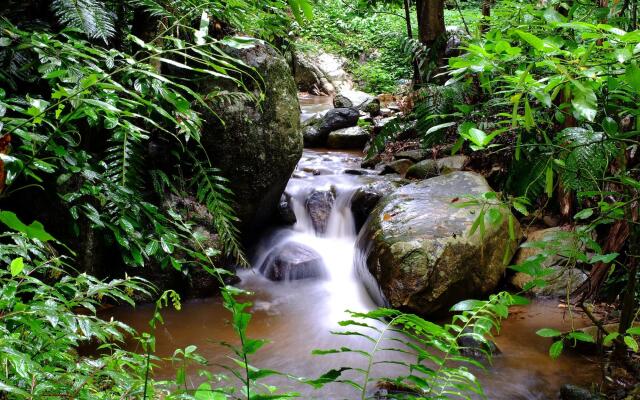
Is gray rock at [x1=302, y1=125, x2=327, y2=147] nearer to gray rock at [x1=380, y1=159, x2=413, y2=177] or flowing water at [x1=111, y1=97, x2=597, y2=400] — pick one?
gray rock at [x1=380, y1=159, x2=413, y2=177]

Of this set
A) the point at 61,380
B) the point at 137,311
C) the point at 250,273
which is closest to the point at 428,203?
the point at 250,273

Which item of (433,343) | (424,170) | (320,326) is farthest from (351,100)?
(433,343)

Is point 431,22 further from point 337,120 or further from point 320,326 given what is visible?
point 320,326

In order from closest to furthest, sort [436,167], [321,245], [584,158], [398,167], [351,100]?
[584,158] < [321,245] < [436,167] < [398,167] < [351,100]

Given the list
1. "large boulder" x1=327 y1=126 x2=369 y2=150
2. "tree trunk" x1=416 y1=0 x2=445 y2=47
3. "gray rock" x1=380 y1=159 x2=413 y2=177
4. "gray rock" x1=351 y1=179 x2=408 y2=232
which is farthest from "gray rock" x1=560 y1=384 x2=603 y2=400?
A: "large boulder" x1=327 y1=126 x2=369 y2=150

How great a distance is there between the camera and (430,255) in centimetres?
394

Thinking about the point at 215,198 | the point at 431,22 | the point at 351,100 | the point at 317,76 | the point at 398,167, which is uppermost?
the point at 431,22

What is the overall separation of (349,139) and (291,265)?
4.06 m

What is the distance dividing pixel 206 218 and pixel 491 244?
2660 mm

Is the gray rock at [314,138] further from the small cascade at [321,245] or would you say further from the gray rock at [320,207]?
the gray rock at [320,207]

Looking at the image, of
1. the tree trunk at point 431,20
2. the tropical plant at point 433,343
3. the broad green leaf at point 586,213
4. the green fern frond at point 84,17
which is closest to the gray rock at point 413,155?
the tree trunk at point 431,20

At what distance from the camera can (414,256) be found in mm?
3939

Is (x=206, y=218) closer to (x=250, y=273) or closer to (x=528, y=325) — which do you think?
(x=250, y=273)

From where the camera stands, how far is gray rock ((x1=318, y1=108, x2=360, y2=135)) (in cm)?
892
